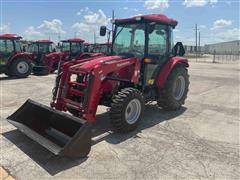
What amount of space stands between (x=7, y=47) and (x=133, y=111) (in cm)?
1049

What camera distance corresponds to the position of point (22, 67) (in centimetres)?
1362

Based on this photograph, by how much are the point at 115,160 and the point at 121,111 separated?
3.32ft

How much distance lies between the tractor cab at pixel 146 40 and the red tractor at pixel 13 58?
887 centimetres

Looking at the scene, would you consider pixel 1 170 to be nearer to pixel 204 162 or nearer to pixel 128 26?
pixel 204 162

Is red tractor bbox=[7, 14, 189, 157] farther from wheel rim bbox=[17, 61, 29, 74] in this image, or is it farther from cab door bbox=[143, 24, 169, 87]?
wheel rim bbox=[17, 61, 29, 74]

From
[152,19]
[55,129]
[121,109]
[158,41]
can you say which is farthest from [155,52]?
[55,129]

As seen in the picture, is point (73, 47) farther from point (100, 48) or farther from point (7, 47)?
point (7, 47)

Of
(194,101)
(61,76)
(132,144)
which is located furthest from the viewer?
(194,101)

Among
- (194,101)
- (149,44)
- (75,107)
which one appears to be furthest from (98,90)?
(194,101)

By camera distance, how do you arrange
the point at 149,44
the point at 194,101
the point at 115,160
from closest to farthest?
1. the point at 115,160
2. the point at 149,44
3. the point at 194,101

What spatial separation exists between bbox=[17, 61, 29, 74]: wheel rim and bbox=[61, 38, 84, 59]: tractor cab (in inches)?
121

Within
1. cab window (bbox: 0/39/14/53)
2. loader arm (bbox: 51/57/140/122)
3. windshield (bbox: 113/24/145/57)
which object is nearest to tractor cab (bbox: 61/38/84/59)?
cab window (bbox: 0/39/14/53)

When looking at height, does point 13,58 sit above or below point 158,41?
below

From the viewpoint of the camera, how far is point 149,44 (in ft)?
18.7
